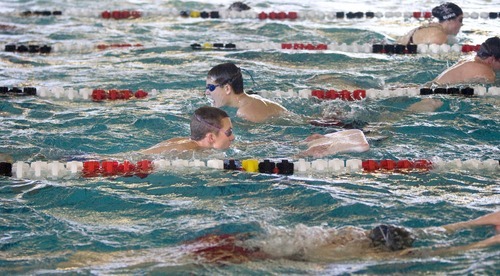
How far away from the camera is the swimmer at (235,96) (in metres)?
6.58

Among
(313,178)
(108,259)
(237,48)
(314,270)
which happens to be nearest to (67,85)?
(237,48)

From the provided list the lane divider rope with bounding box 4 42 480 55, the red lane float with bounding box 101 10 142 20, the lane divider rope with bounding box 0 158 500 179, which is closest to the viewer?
the lane divider rope with bounding box 0 158 500 179

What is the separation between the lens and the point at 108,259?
13.5 ft

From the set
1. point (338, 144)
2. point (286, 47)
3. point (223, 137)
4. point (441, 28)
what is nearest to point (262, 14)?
point (286, 47)

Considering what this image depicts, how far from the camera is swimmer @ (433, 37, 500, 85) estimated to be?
746 cm

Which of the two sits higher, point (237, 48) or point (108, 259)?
point (237, 48)

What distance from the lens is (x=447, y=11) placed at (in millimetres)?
8969

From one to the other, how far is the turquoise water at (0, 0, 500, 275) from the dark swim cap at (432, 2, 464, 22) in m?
0.47

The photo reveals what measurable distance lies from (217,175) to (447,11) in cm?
449

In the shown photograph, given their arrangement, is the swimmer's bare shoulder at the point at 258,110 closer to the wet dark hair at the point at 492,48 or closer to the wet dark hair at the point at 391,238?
the wet dark hair at the point at 492,48

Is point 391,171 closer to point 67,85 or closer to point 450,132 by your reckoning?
point 450,132

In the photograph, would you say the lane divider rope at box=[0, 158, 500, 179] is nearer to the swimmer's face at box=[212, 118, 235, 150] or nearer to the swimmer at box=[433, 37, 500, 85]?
the swimmer's face at box=[212, 118, 235, 150]

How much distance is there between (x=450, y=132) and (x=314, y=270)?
2.90m

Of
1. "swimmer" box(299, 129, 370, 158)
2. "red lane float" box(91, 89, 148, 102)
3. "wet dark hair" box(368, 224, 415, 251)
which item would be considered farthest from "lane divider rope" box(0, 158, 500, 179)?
"red lane float" box(91, 89, 148, 102)
